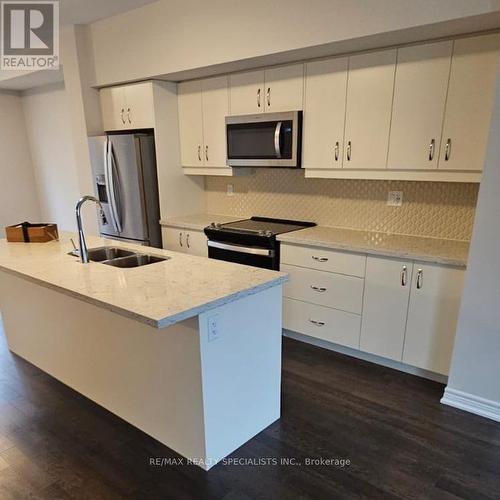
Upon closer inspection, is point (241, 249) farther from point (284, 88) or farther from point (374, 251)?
point (284, 88)

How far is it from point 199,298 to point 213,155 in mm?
2207

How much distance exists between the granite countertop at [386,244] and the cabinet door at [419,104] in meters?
0.53

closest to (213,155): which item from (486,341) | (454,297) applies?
(454,297)

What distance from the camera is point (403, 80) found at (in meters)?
2.50

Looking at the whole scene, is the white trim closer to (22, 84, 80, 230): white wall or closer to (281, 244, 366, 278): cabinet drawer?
(281, 244, 366, 278): cabinet drawer

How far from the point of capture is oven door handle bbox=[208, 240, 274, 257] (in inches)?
122

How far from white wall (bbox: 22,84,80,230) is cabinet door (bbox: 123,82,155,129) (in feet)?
5.93

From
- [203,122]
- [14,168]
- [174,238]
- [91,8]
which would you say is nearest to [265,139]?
[203,122]

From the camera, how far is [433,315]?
2.48 meters

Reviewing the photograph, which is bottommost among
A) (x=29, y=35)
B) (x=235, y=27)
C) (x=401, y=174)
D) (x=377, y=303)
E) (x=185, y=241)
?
(x=377, y=303)

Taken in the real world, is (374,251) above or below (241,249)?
above

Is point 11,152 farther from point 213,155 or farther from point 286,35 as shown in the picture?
point 286,35

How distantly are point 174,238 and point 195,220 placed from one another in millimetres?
274

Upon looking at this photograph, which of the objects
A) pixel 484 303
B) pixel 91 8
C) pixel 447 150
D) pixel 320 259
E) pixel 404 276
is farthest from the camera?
pixel 91 8
